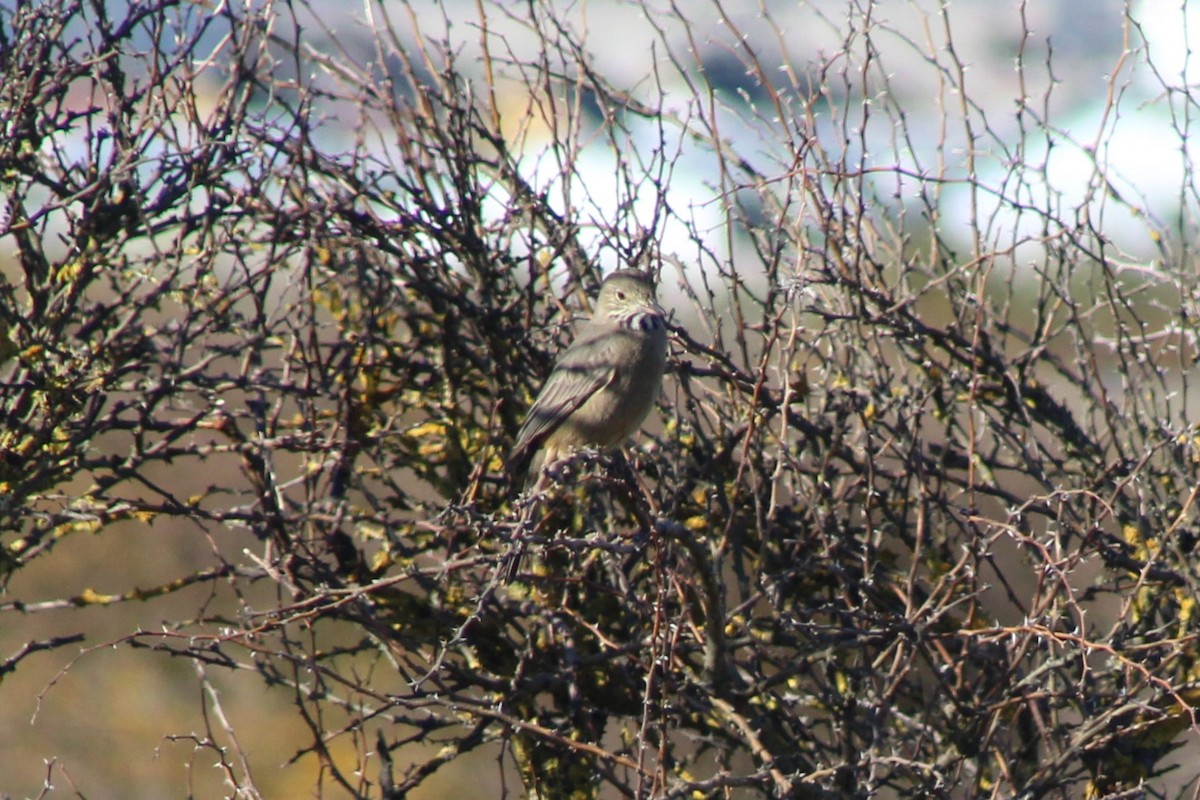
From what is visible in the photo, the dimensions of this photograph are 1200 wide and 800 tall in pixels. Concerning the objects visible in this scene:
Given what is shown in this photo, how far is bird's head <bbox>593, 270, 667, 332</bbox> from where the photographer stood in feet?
14.9

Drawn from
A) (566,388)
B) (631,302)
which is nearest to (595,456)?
(566,388)

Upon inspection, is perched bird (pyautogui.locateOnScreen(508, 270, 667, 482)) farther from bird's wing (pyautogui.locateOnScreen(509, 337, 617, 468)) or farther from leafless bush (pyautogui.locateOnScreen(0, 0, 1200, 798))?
leafless bush (pyautogui.locateOnScreen(0, 0, 1200, 798))

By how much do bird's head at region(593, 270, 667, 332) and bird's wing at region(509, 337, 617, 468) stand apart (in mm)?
110

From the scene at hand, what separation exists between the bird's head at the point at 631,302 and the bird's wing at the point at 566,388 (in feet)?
0.36

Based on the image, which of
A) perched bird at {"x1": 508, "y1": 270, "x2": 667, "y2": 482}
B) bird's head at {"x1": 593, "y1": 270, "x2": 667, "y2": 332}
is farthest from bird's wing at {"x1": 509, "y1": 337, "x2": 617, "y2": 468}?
bird's head at {"x1": 593, "y1": 270, "x2": 667, "y2": 332}

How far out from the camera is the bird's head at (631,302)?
454 centimetres

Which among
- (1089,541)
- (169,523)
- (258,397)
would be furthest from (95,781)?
(1089,541)

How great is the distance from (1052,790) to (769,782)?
2.69 feet

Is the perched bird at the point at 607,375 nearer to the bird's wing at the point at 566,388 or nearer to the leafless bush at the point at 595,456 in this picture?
the bird's wing at the point at 566,388

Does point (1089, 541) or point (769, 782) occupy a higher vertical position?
point (1089, 541)

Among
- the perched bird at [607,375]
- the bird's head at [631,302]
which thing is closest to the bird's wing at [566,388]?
the perched bird at [607,375]

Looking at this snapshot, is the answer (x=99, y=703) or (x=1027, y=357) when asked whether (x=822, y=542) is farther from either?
(x=99, y=703)

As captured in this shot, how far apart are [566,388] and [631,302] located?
0.39m

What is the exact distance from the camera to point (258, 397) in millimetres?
4297
